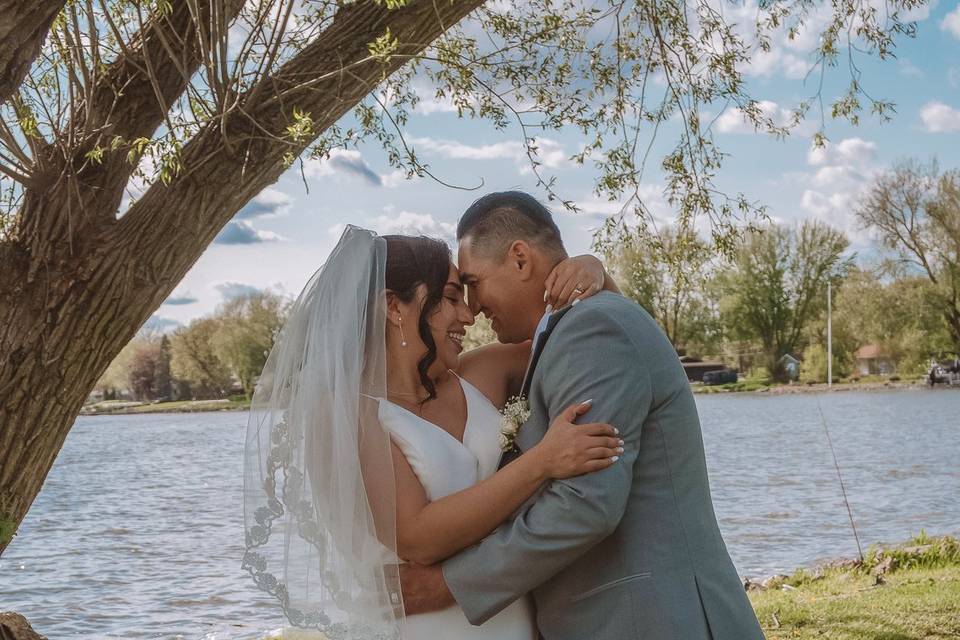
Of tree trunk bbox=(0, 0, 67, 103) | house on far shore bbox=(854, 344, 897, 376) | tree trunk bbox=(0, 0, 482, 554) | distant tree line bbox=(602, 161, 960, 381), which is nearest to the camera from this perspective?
tree trunk bbox=(0, 0, 67, 103)

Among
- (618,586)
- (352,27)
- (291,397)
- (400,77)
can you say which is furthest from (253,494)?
(400,77)

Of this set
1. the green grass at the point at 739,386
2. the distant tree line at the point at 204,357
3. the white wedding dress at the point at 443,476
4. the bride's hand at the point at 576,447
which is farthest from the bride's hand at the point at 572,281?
the green grass at the point at 739,386

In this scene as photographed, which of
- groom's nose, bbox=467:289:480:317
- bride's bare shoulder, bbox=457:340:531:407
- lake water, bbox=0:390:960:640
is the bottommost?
lake water, bbox=0:390:960:640

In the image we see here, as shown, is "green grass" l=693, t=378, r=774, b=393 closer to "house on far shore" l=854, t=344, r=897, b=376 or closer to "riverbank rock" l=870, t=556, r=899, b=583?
"house on far shore" l=854, t=344, r=897, b=376

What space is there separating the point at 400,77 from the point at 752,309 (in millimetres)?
50556

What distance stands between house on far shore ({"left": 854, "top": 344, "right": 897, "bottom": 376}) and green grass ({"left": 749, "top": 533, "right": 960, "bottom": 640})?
168ft

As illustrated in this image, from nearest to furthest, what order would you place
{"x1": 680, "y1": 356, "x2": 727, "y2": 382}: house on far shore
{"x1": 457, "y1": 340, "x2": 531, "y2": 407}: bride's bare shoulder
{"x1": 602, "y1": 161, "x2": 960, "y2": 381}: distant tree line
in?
{"x1": 457, "y1": 340, "x2": 531, "y2": 407}: bride's bare shoulder, {"x1": 602, "y1": 161, "x2": 960, "y2": 381}: distant tree line, {"x1": 680, "y1": 356, "x2": 727, "y2": 382}: house on far shore

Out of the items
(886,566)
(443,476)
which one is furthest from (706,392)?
(443,476)

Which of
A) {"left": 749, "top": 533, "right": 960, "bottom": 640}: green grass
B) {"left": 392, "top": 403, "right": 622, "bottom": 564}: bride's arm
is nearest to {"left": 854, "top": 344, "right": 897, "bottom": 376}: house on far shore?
{"left": 749, "top": 533, "right": 960, "bottom": 640}: green grass

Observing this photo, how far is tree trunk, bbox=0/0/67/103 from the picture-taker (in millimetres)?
3207

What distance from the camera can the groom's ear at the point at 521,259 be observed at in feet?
8.93

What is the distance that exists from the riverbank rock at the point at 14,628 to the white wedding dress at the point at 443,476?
12.4 feet

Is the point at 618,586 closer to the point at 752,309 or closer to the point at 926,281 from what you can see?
the point at 926,281

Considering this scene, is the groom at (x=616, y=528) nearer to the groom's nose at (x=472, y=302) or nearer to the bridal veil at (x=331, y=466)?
the bridal veil at (x=331, y=466)
